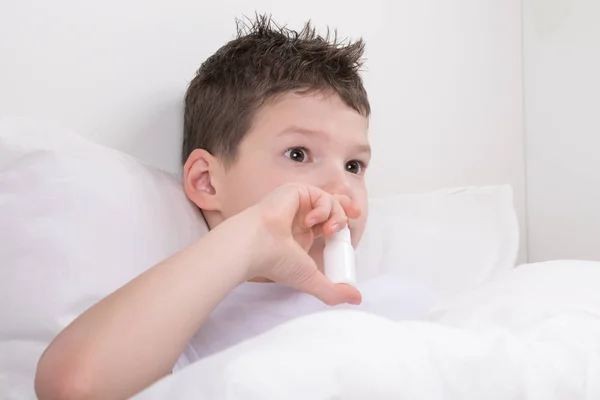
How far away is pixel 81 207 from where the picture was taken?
2.44 ft

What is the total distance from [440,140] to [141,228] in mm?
787

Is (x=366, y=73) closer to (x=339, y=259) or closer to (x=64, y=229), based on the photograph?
(x=339, y=259)

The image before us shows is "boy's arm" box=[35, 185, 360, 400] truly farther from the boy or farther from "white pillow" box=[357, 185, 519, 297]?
"white pillow" box=[357, 185, 519, 297]

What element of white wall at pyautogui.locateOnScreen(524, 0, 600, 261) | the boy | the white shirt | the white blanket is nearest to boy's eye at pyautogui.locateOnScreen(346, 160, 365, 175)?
the boy

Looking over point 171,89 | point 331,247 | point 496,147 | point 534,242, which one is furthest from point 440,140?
point 331,247

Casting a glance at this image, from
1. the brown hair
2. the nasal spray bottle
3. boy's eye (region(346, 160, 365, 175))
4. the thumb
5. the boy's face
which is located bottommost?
the thumb

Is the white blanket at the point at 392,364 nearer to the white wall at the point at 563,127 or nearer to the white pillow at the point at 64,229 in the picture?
the white pillow at the point at 64,229

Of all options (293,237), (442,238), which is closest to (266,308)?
(293,237)

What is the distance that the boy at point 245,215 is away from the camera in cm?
56

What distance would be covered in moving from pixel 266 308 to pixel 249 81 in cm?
32

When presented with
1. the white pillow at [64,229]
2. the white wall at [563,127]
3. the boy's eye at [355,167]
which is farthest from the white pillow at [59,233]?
the white wall at [563,127]

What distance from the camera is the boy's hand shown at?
2.30 feet

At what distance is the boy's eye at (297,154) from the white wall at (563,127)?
2.78 feet

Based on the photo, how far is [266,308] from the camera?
0.83 m
